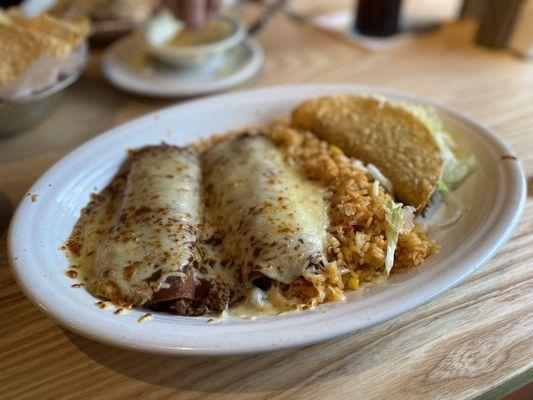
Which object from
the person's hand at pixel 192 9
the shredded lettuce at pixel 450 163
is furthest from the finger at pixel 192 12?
the shredded lettuce at pixel 450 163

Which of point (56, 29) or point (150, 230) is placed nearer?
point (150, 230)

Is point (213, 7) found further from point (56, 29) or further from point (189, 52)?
point (56, 29)

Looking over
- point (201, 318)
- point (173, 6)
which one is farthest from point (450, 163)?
point (173, 6)

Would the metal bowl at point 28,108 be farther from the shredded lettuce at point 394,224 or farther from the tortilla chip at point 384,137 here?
the shredded lettuce at point 394,224

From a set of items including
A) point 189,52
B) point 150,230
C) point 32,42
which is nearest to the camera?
point 150,230

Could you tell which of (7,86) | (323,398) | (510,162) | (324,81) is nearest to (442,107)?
(510,162)

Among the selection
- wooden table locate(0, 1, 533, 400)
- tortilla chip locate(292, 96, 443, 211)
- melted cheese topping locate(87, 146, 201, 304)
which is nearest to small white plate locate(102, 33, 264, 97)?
tortilla chip locate(292, 96, 443, 211)
